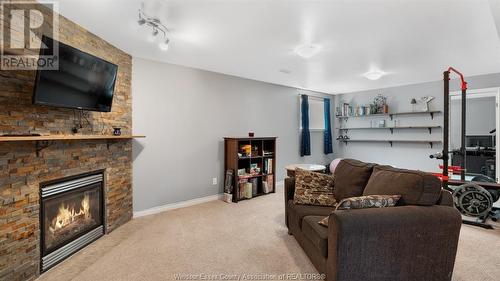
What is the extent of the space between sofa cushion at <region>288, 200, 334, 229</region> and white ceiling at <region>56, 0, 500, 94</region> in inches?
74.3

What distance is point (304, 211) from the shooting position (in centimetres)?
235

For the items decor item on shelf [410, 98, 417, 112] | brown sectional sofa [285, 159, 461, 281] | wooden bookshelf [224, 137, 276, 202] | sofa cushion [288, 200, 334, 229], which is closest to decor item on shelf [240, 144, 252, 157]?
wooden bookshelf [224, 137, 276, 202]

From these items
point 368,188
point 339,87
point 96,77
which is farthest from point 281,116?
point 96,77

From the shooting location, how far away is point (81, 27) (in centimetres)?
240

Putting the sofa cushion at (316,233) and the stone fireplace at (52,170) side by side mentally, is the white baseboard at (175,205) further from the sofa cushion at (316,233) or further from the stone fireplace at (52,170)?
the sofa cushion at (316,233)

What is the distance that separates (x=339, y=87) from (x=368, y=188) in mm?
3945

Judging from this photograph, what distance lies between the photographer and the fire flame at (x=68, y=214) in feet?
7.44

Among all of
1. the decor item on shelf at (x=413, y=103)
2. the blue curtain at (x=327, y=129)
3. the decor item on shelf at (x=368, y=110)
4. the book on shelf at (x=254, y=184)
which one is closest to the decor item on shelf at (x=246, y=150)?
the book on shelf at (x=254, y=184)

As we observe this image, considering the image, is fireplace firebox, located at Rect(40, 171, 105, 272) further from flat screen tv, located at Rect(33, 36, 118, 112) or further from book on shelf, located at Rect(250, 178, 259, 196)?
book on shelf, located at Rect(250, 178, 259, 196)

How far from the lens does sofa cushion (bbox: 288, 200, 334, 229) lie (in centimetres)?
229

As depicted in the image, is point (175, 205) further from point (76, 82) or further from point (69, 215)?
point (76, 82)

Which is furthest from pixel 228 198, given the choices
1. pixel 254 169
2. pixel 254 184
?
pixel 254 169

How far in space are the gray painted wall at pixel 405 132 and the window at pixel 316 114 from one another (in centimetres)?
77

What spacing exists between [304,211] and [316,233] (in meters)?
0.50
